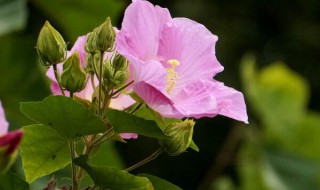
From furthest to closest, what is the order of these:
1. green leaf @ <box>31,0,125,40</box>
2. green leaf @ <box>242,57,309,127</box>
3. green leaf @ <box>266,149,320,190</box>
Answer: green leaf @ <box>242,57,309,127</box>
green leaf @ <box>266,149,320,190</box>
green leaf @ <box>31,0,125,40</box>

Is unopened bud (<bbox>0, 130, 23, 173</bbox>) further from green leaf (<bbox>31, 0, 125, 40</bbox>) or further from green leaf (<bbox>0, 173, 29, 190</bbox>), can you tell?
green leaf (<bbox>31, 0, 125, 40</bbox>)

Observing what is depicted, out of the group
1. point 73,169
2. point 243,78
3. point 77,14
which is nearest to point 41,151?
point 73,169

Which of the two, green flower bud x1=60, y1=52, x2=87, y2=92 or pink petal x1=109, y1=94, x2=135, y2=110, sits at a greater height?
green flower bud x1=60, y1=52, x2=87, y2=92

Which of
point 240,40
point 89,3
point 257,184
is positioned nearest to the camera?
point 89,3

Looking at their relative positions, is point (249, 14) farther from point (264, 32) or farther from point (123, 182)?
point (123, 182)

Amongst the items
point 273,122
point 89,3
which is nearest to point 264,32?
point 273,122

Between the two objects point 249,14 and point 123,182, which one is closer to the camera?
point 123,182

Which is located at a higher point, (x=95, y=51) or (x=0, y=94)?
(x=95, y=51)

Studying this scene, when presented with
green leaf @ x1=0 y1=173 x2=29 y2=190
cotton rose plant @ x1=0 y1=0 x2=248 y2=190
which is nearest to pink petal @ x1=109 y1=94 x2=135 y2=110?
cotton rose plant @ x1=0 y1=0 x2=248 y2=190
